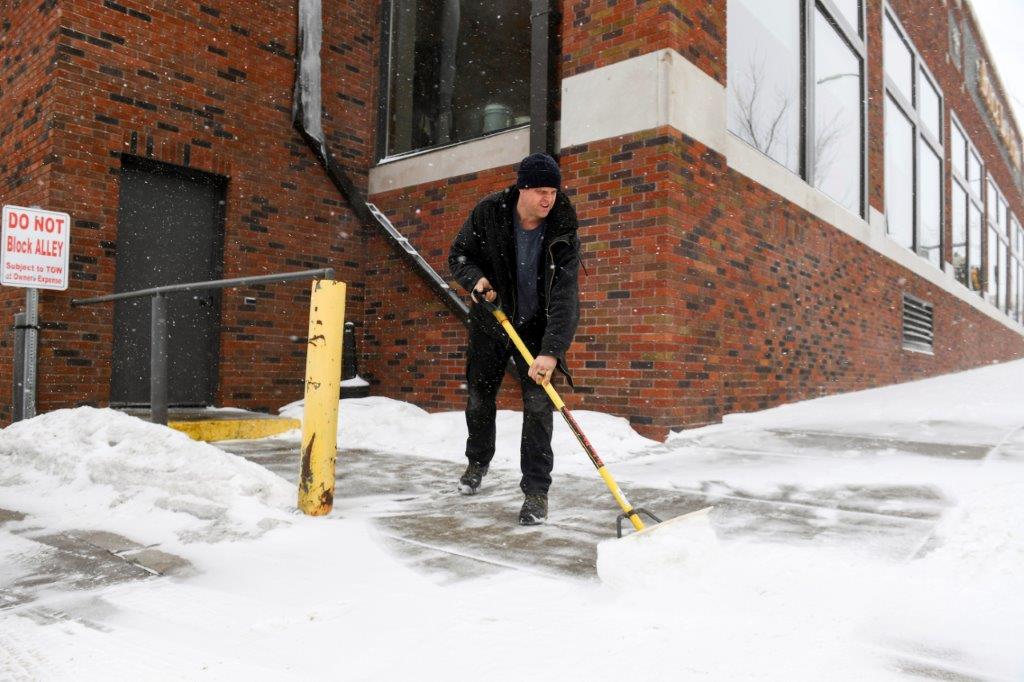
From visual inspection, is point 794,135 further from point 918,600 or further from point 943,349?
point 943,349

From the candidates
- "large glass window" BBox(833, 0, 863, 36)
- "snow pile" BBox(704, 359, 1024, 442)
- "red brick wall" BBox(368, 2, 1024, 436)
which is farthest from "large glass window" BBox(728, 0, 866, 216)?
"snow pile" BBox(704, 359, 1024, 442)

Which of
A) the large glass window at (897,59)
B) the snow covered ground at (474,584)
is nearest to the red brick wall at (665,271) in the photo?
the snow covered ground at (474,584)

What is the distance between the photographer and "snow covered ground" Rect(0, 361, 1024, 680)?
1.86 m

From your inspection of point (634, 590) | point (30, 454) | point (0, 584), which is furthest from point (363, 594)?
point (30, 454)

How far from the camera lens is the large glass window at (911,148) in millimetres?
11680

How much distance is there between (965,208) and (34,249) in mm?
19401

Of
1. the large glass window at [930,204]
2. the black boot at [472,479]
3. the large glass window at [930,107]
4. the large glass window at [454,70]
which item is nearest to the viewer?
the black boot at [472,479]

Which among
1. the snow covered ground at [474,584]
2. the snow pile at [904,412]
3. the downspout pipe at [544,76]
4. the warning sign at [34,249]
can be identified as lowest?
the snow covered ground at [474,584]

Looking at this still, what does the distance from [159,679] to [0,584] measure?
1.09m

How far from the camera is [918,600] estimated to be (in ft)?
7.49

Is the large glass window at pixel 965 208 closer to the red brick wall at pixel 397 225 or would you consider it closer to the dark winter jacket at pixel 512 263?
the red brick wall at pixel 397 225

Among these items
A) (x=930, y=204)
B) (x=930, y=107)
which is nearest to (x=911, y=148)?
(x=930, y=204)

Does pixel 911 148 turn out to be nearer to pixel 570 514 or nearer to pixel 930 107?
pixel 930 107

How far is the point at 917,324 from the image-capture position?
507 inches
